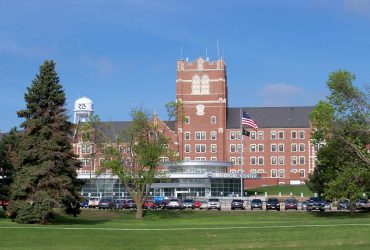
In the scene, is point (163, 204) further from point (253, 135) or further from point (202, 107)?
point (253, 135)

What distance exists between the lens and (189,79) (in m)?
135

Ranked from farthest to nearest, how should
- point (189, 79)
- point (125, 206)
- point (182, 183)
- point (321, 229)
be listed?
point (189, 79) < point (182, 183) < point (125, 206) < point (321, 229)

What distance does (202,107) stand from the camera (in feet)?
447

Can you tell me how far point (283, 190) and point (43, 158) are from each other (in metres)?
89.3

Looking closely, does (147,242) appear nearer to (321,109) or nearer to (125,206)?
(321,109)

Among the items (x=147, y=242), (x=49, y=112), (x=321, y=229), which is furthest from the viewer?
(x=49, y=112)

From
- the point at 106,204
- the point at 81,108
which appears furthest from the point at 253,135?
the point at 106,204

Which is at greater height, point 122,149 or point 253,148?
point 253,148

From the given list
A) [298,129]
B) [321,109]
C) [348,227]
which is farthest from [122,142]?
[298,129]

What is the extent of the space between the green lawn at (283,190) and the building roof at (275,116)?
15.1 meters

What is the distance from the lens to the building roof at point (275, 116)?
13975cm

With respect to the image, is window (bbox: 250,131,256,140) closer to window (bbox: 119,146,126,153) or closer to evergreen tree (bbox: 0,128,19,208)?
window (bbox: 119,146,126,153)

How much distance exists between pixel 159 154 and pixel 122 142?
5988 mm

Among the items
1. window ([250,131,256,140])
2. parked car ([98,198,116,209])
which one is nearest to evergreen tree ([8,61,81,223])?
parked car ([98,198,116,209])
